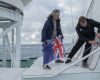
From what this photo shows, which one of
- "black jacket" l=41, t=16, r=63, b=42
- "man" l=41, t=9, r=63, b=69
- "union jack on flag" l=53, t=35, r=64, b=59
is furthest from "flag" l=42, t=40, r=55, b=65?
"union jack on flag" l=53, t=35, r=64, b=59

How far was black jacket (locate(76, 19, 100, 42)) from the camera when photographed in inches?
320

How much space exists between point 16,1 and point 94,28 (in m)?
9.89

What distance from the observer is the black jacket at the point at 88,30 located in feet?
26.7

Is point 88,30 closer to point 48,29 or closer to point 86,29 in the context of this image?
point 86,29

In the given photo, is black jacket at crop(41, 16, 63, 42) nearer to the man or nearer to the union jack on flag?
the man

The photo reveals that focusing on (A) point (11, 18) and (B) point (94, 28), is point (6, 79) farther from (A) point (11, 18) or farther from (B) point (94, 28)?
(A) point (11, 18)

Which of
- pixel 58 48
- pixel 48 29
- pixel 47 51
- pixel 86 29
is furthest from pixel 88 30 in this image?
pixel 58 48

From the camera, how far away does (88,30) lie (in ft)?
27.1

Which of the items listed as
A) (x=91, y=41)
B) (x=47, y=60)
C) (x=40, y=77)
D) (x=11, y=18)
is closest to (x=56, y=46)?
(x=47, y=60)

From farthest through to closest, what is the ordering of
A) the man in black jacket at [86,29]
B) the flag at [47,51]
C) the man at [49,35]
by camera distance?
1. the flag at [47,51]
2. the man at [49,35]
3. the man in black jacket at [86,29]

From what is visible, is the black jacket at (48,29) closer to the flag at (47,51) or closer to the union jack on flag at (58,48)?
the flag at (47,51)

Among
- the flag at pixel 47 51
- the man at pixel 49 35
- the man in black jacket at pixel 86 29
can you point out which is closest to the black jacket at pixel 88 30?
the man in black jacket at pixel 86 29

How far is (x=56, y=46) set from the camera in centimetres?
1015

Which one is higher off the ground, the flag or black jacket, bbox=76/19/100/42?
black jacket, bbox=76/19/100/42
